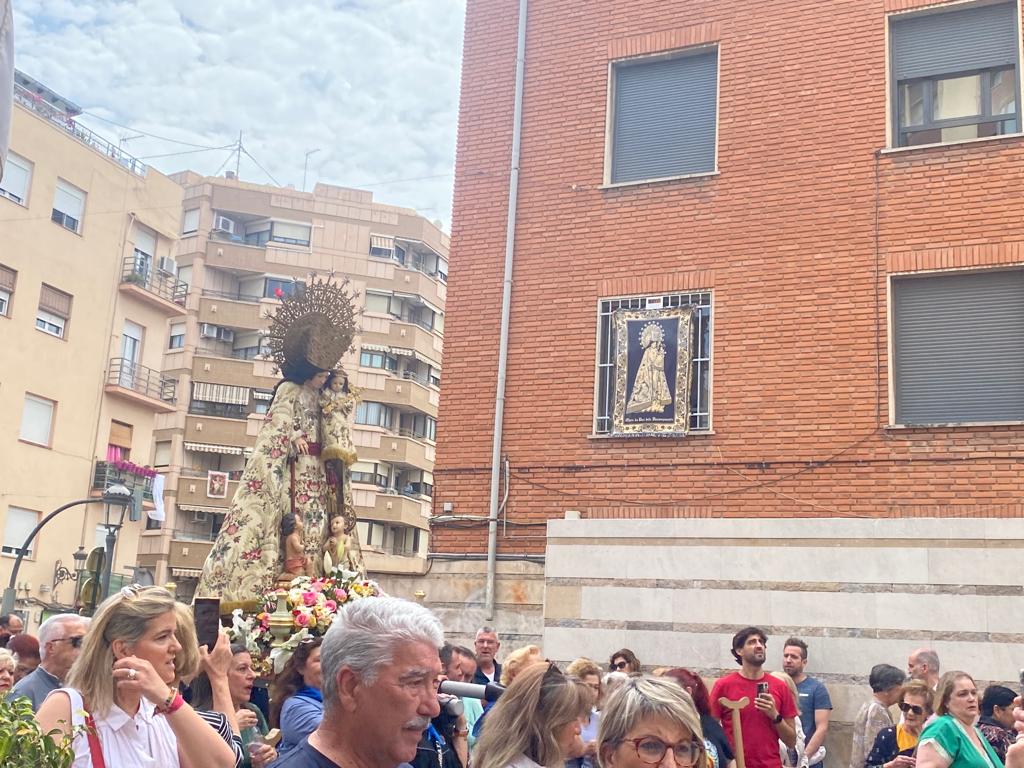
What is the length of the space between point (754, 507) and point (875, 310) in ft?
8.47

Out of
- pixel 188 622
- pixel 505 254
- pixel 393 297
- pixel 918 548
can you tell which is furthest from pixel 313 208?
pixel 188 622

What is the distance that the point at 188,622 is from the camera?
474 cm

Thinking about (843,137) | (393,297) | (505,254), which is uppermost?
(393,297)

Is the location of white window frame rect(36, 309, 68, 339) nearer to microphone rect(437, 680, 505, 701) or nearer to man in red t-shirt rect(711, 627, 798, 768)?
man in red t-shirt rect(711, 627, 798, 768)

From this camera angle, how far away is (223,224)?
176 feet

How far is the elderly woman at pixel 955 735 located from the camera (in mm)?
7055

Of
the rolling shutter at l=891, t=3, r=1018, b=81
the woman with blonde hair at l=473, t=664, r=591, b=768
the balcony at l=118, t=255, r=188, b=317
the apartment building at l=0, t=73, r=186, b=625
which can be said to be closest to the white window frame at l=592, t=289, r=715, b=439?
the rolling shutter at l=891, t=3, r=1018, b=81

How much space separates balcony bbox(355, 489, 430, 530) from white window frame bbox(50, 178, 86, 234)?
Answer: 54.9 feet

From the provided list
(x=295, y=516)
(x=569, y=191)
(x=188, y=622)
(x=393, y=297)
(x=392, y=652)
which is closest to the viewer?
(x=392, y=652)

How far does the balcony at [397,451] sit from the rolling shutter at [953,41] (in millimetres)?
37527

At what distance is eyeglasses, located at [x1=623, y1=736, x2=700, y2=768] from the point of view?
4207 millimetres

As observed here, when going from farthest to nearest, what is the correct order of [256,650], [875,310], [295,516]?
[875,310] → [295,516] → [256,650]

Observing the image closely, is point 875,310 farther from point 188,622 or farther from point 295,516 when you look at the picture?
→ point 188,622

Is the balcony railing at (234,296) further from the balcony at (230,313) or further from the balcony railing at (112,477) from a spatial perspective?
the balcony railing at (112,477)
